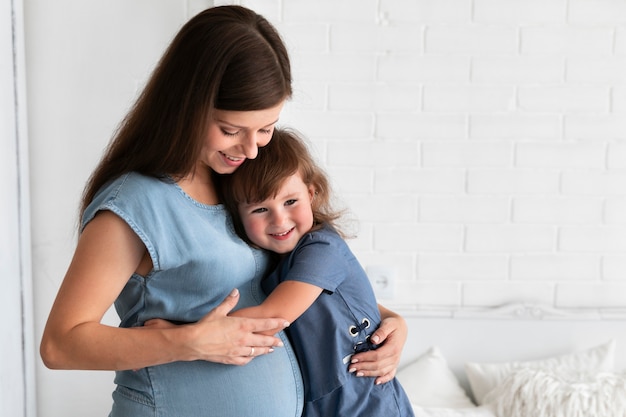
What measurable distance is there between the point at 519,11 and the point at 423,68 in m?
0.35

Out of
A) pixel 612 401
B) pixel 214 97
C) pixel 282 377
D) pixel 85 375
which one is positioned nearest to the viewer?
pixel 214 97

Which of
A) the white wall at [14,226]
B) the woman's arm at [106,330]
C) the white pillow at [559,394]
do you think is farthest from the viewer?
the white wall at [14,226]

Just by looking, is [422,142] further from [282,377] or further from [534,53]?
[282,377]

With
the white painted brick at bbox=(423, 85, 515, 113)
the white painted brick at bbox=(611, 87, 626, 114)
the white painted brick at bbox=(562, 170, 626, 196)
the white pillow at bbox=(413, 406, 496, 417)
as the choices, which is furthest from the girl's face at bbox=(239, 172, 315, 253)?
the white painted brick at bbox=(611, 87, 626, 114)

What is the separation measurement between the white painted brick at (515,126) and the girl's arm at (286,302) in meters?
1.26

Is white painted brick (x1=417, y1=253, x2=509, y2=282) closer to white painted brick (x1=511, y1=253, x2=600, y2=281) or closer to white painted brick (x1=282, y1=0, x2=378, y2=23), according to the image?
white painted brick (x1=511, y1=253, x2=600, y2=281)

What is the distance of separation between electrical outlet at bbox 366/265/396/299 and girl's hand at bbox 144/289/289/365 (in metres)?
1.25

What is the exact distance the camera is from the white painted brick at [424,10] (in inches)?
98.3

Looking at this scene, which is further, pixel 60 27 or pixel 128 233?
pixel 60 27

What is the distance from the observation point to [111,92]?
8.28 ft

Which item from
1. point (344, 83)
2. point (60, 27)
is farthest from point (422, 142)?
point (60, 27)

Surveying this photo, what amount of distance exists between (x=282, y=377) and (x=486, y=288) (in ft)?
4.40

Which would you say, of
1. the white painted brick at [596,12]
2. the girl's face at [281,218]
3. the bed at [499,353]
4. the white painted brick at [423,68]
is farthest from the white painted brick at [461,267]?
the girl's face at [281,218]

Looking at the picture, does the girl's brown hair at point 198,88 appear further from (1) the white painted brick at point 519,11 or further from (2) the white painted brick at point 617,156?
(2) the white painted brick at point 617,156
